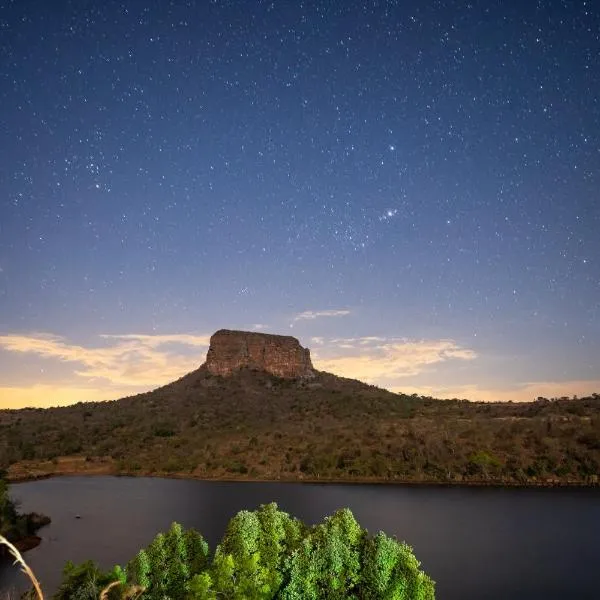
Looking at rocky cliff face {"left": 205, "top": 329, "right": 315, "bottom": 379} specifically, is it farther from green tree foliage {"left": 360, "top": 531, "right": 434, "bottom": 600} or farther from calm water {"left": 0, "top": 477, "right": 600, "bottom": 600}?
green tree foliage {"left": 360, "top": 531, "right": 434, "bottom": 600}

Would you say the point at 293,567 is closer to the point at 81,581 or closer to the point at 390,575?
the point at 390,575

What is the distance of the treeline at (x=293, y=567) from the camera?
48.7ft

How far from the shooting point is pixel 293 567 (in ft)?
51.5

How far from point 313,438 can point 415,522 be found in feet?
123

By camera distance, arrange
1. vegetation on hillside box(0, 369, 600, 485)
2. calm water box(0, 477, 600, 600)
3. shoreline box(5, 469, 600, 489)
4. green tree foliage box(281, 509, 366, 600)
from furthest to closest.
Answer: vegetation on hillside box(0, 369, 600, 485) → shoreline box(5, 469, 600, 489) → calm water box(0, 477, 600, 600) → green tree foliage box(281, 509, 366, 600)

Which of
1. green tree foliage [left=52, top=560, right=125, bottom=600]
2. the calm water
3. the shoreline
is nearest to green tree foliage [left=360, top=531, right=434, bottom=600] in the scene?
green tree foliage [left=52, top=560, right=125, bottom=600]

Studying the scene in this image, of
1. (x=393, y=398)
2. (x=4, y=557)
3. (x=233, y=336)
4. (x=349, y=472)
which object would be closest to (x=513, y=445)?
(x=349, y=472)

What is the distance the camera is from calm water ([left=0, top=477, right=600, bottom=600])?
32562 mm

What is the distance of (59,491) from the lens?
66.4 metres

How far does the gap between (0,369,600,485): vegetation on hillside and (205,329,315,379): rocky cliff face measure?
16737mm

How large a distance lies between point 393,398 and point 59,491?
69327 millimetres

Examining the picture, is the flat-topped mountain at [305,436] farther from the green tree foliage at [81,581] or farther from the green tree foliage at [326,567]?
the green tree foliage at [81,581]

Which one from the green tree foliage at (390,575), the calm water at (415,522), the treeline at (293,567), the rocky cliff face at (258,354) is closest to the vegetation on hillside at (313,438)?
the calm water at (415,522)

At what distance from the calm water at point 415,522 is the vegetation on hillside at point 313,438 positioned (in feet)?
18.5
